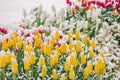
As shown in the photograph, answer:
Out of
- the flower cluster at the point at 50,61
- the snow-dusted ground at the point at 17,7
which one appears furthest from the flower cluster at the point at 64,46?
the snow-dusted ground at the point at 17,7

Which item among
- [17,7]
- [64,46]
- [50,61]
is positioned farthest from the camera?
[17,7]

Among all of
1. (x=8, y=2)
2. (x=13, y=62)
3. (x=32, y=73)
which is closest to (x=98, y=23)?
(x=32, y=73)

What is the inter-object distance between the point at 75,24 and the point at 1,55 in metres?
2.35

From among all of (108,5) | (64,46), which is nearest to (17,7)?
(108,5)

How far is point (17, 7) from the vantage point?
7.97m

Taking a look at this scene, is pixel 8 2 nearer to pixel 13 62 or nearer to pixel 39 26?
pixel 39 26

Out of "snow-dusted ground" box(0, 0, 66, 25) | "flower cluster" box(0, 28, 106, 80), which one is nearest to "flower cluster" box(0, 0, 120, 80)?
"flower cluster" box(0, 28, 106, 80)

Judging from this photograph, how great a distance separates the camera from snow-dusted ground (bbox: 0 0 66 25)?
7.23 meters

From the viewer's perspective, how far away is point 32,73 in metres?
3.90

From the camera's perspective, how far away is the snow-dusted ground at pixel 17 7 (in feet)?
23.7

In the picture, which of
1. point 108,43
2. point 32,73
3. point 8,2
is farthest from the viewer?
point 8,2

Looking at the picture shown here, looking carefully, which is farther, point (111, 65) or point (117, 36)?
point (117, 36)

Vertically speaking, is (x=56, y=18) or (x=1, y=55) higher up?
(x=56, y=18)

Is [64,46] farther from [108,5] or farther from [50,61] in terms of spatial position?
[108,5]
